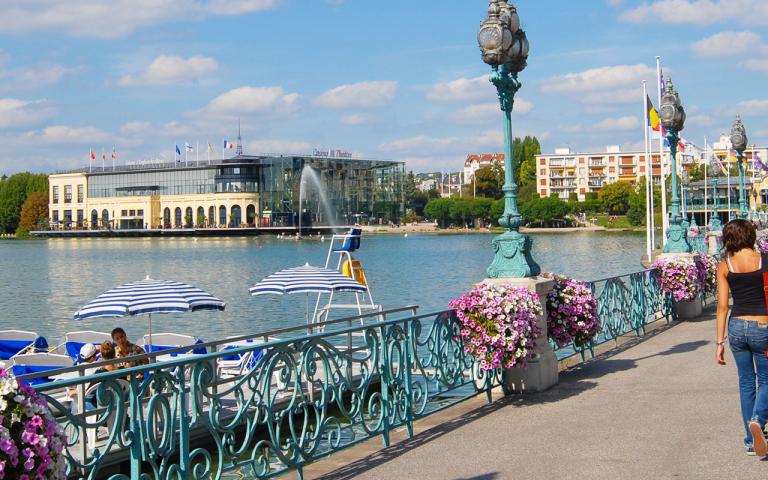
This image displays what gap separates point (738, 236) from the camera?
786 cm

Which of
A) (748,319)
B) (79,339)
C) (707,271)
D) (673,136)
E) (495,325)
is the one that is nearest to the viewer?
(748,319)

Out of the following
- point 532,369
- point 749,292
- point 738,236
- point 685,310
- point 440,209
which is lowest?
point 685,310

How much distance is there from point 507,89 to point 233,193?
167m

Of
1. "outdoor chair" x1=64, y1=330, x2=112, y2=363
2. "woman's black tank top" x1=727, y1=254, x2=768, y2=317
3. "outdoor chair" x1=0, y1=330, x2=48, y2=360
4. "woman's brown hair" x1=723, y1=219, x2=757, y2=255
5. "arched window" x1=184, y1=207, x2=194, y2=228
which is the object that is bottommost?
"outdoor chair" x1=0, y1=330, x2=48, y2=360

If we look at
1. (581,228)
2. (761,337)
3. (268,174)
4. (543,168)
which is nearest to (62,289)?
(761,337)

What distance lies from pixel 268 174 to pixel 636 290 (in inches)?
6360

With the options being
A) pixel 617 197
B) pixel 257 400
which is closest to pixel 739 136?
pixel 257 400

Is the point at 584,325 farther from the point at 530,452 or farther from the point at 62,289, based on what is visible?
the point at 62,289

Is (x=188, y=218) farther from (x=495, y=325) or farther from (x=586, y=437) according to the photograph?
(x=586, y=437)

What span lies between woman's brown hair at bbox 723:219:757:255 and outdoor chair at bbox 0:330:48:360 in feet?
42.6

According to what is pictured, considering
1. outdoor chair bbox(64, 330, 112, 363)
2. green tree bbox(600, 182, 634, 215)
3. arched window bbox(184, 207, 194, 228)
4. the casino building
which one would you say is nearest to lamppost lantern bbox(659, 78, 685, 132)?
outdoor chair bbox(64, 330, 112, 363)

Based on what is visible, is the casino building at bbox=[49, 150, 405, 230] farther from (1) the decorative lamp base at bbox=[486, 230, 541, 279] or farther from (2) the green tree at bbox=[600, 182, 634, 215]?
(1) the decorative lamp base at bbox=[486, 230, 541, 279]

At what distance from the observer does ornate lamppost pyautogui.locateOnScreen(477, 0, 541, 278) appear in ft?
37.7

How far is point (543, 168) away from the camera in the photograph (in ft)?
647
